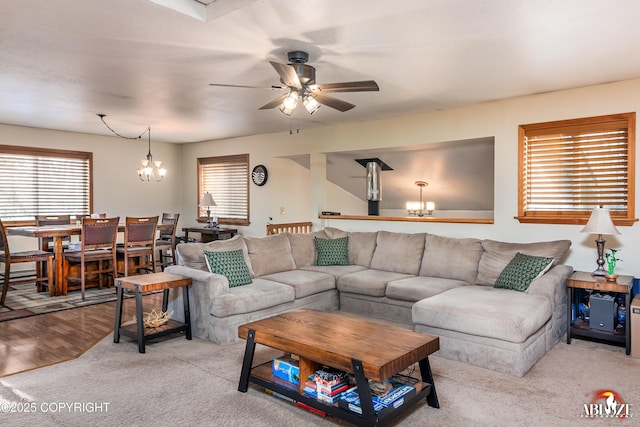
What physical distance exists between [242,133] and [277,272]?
3353 millimetres

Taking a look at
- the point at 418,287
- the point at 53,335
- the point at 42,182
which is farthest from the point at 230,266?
the point at 42,182

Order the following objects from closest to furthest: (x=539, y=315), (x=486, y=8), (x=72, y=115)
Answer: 1. (x=486, y=8)
2. (x=539, y=315)
3. (x=72, y=115)

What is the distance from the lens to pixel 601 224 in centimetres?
387

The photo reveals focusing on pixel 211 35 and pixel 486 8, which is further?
pixel 211 35

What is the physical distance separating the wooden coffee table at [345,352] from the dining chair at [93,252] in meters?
3.58

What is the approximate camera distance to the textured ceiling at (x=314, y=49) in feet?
8.69

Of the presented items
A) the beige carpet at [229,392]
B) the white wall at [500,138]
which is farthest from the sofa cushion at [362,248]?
the beige carpet at [229,392]

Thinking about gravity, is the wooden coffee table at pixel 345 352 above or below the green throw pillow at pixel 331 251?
below

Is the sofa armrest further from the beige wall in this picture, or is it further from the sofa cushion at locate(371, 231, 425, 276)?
the sofa cushion at locate(371, 231, 425, 276)

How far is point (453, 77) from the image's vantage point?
405 cm

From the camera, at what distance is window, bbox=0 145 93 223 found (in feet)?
22.1

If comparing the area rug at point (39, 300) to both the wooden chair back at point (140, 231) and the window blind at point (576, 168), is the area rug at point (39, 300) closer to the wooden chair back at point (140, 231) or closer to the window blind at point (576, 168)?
the wooden chair back at point (140, 231)

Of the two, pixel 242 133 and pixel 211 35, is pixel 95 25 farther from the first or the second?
pixel 242 133

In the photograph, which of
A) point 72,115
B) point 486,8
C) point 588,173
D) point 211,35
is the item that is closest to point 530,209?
point 588,173
